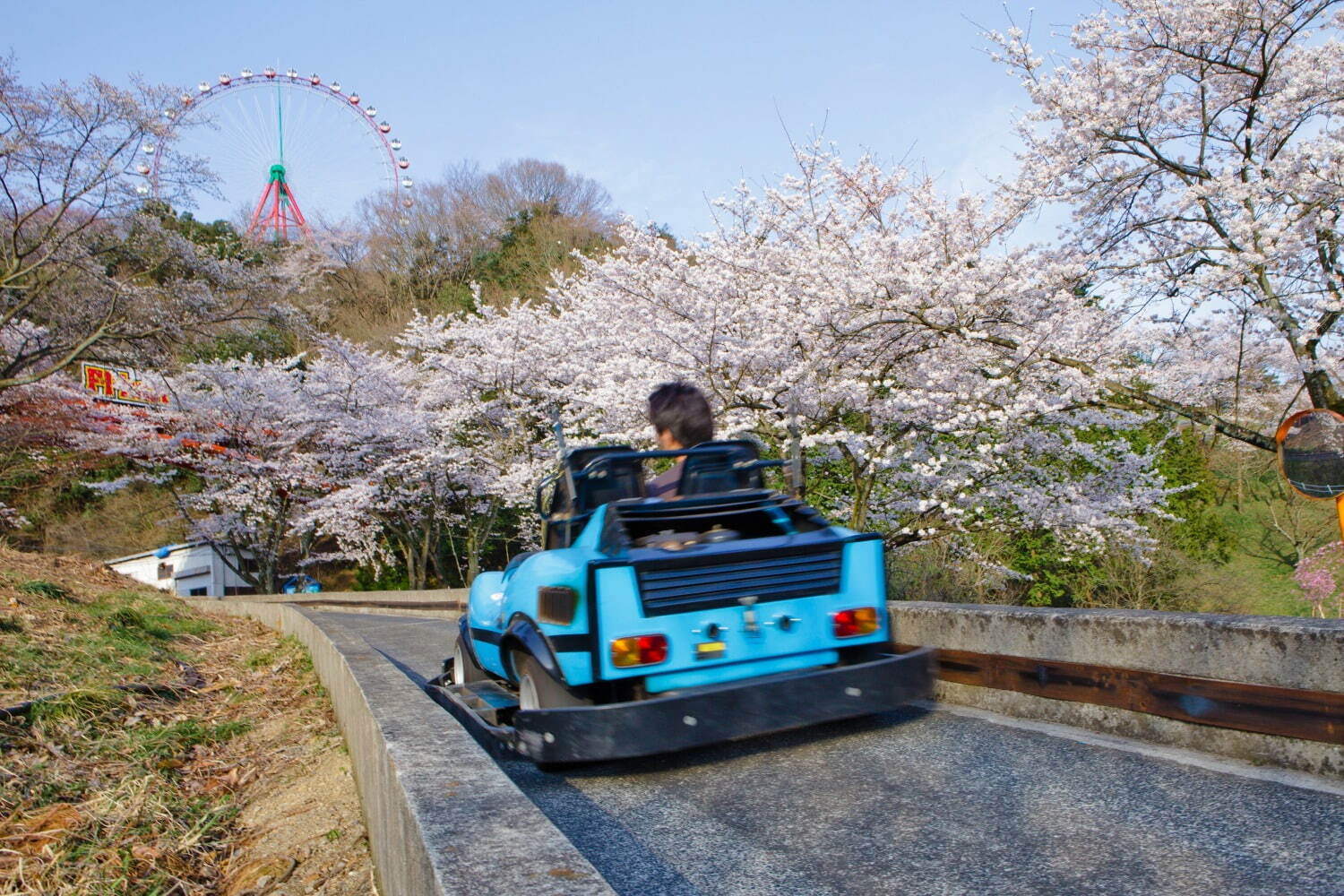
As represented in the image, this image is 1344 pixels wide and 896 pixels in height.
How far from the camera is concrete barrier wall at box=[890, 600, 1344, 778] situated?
137 inches

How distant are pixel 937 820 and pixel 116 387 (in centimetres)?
3193

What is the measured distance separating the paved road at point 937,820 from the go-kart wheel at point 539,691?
14.0 inches

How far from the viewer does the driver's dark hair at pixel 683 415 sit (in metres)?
5.26

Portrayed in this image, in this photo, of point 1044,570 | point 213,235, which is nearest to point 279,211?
point 213,235

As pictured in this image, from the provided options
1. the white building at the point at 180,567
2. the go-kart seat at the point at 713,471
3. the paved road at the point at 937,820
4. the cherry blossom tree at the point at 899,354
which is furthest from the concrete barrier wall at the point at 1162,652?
the white building at the point at 180,567

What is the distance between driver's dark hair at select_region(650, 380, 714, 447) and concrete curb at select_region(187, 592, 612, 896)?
1.99 meters

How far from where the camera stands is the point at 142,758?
4.98m

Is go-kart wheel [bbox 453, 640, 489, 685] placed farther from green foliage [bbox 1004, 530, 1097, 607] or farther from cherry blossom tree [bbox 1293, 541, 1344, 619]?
cherry blossom tree [bbox 1293, 541, 1344, 619]

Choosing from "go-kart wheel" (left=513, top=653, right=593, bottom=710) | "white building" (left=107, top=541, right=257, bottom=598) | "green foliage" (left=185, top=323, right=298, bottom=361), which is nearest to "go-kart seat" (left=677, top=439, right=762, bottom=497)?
"go-kart wheel" (left=513, top=653, right=593, bottom=710)

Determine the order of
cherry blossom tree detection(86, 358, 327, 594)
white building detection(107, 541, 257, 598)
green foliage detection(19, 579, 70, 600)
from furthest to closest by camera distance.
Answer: white building detection(107, 541, 257, 598) < cherry blossom tree detection(86, 358, 327, 594) < green foliage detection(19, 579, 70, 600)

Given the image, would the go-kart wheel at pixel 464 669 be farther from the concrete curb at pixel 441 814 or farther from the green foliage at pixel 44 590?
the green foliage at pixel 44 590

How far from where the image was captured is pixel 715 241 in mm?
15078

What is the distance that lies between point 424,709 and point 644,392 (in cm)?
1009

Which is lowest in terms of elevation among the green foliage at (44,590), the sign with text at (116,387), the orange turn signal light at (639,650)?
the orange turn signal light at (639,650)
